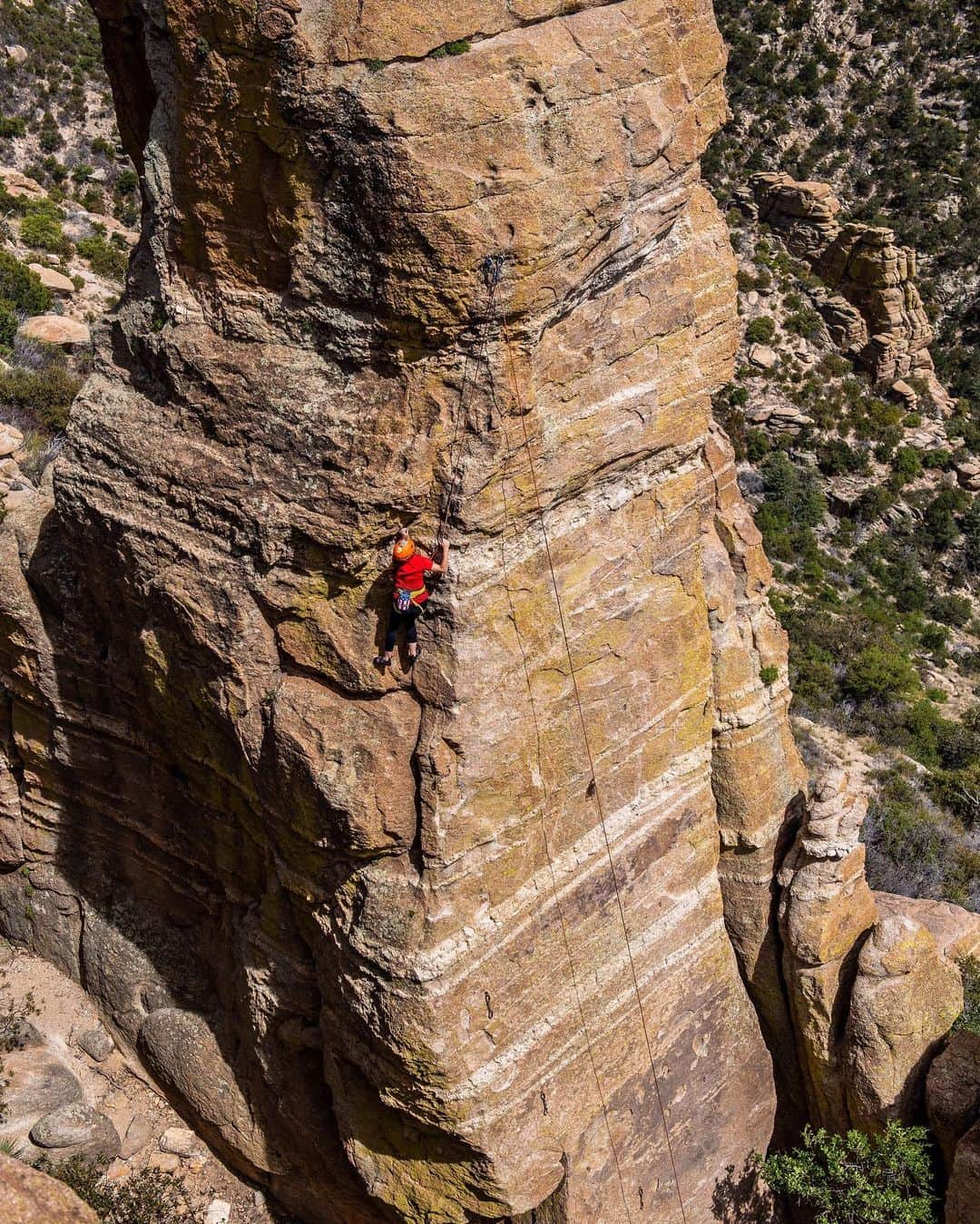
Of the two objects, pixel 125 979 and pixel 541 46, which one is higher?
pixel 541 46

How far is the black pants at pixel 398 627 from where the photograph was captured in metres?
9.64

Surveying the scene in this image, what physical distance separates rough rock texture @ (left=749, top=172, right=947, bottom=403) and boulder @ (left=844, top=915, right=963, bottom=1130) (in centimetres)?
3289

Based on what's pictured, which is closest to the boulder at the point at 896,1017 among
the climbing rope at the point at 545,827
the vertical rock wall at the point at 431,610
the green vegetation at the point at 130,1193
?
the vertical rock wall at the point at 431,610

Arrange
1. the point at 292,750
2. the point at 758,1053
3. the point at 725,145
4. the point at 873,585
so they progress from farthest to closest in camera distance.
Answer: the point at 725,145
the point at 873,585
the point at 758,1053
the point at 292,750

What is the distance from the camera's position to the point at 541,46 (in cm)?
864

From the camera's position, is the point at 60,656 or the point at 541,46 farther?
the point at 60,656

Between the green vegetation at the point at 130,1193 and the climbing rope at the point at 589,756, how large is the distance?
5616 mm

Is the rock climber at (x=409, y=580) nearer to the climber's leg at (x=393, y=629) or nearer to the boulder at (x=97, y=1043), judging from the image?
the climber's leg at (x=393, y=629)

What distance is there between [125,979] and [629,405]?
9675 millimetres

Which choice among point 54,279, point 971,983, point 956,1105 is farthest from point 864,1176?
point 54,279

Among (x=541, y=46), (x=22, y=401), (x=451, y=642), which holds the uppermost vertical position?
(x=541, y=46)

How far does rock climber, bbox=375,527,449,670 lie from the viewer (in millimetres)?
9250

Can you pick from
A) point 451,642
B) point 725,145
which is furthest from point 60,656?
point 725,145

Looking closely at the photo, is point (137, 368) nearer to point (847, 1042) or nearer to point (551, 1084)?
point (551, 1084)
